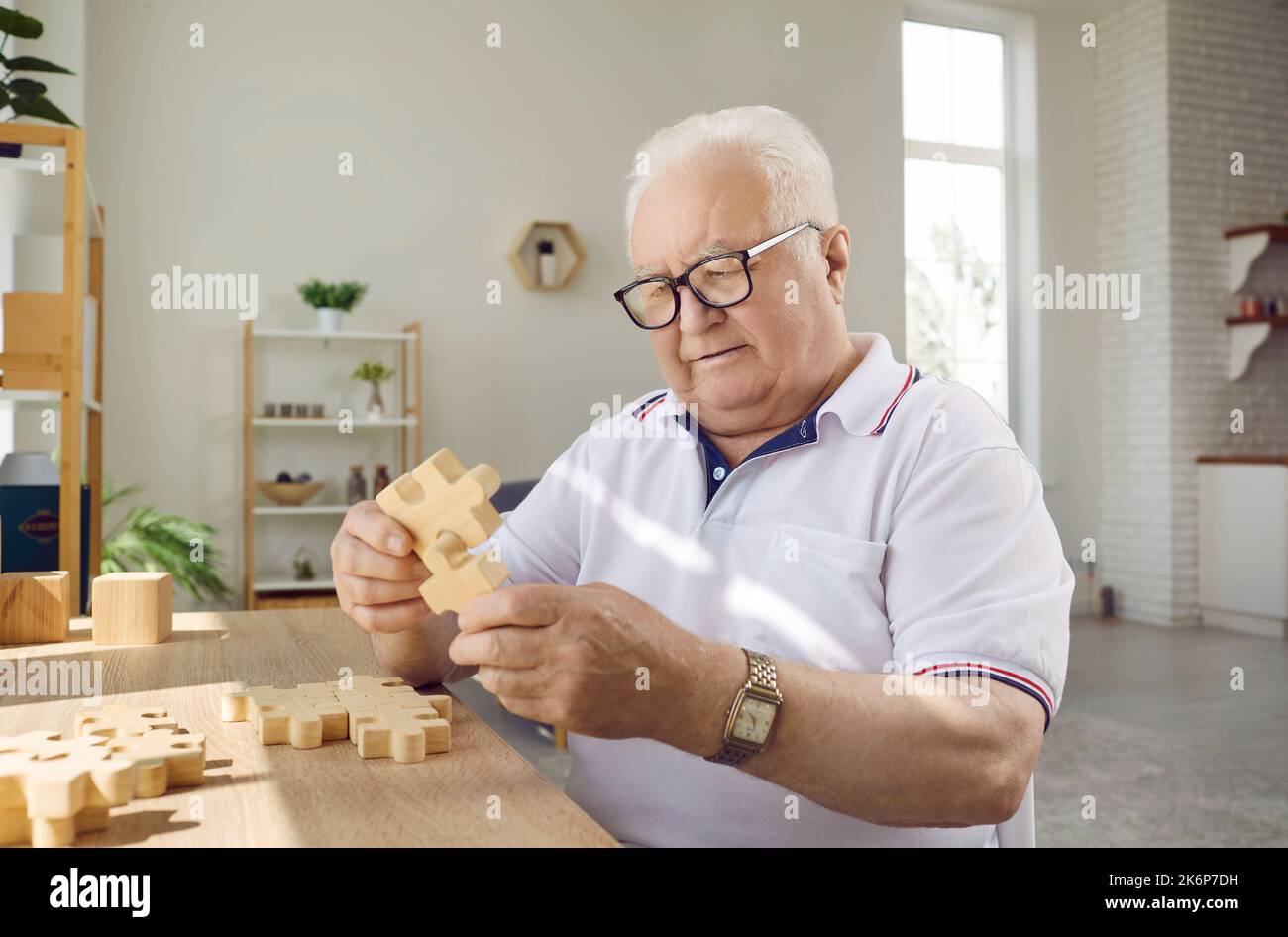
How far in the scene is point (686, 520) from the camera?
1.43 meters

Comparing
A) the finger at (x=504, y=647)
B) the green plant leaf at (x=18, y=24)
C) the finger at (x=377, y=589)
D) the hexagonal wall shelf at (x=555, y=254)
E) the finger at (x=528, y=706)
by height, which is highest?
the hexagonal wall shelf at (x=555, y=254)

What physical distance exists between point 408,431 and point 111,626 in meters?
4.16

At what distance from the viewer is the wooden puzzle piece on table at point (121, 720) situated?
3.27 feet

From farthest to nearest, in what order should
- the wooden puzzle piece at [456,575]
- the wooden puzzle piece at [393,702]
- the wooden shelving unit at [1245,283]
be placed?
the wooden shelving unit at [1245,283]
the wooden puzzle piece at [393,702]
the wooden puzzle piece at [456,575]

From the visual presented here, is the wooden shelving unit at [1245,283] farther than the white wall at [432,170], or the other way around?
the wooden shelving unit at [1245,283]

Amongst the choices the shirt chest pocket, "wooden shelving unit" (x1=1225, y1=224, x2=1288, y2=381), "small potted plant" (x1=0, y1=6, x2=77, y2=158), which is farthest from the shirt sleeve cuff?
"wooden shelving unit" (x1=1225, y1=224, x2=1288, y2=381)

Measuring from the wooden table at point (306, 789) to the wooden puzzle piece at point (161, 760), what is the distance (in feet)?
0.04

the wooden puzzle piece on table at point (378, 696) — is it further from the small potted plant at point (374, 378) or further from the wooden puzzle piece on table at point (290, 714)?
the small potted plant at point (374, 378)

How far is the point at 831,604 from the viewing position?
126cm

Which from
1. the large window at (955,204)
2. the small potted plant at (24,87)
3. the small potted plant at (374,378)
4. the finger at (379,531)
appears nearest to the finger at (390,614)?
the finger at (379,531)

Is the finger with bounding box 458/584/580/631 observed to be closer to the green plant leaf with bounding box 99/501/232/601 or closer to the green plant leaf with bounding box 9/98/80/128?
Answer: the green plant leaf with bounding box 9/98/80/128

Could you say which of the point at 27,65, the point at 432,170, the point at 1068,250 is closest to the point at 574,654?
the point at 27,65

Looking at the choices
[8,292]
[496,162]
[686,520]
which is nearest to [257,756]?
[686,520]
